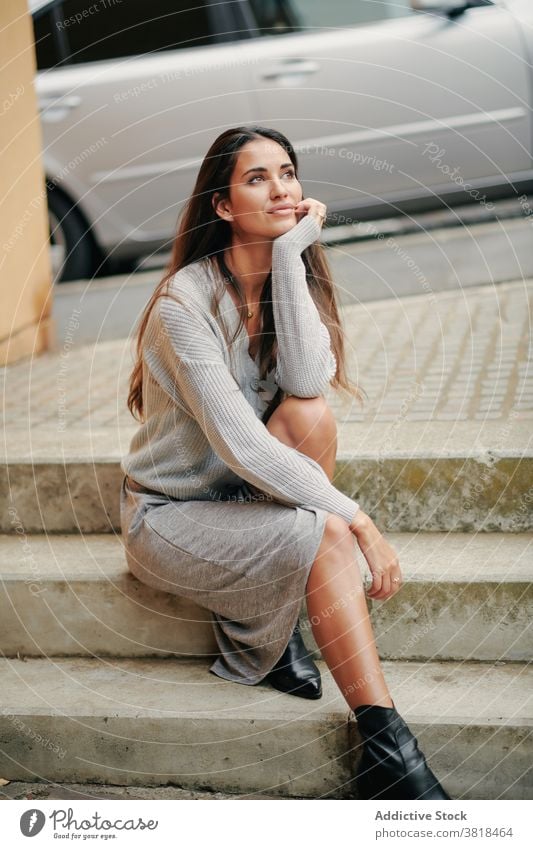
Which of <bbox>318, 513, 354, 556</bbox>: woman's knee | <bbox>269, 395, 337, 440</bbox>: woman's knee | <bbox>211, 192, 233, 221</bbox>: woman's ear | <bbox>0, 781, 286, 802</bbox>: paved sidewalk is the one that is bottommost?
<bbox>0, 781, 286, 802</bbox>: paved sidewalk

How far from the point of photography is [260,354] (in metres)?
2.54

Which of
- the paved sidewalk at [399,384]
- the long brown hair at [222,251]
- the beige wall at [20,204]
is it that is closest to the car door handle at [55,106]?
the beige wall at [20,204]

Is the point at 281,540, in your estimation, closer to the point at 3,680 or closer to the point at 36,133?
the point at 3,680

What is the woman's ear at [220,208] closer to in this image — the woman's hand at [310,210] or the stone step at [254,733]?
the woman's hand at [310,210]

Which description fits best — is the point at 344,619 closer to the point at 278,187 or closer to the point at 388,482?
the point at 388,482

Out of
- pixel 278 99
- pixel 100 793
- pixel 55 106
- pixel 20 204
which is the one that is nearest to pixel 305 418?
pixel 100 793

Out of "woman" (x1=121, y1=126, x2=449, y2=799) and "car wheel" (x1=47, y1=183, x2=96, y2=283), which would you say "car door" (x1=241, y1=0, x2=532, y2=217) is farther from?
"woman" (x1=121, y1=126, x2=449, y2=799)

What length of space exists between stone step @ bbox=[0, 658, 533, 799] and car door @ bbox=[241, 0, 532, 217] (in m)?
3.05

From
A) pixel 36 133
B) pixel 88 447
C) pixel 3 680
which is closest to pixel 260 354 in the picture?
pixel 88 447

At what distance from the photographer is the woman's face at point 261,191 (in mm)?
2410

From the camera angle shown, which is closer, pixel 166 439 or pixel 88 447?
pixel 166 439

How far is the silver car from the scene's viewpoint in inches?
196

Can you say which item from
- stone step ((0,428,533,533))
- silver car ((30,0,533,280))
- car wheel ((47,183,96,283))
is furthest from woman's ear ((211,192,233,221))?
car wheel ((47,183,96,283))

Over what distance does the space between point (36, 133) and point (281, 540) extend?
8.99 ft
